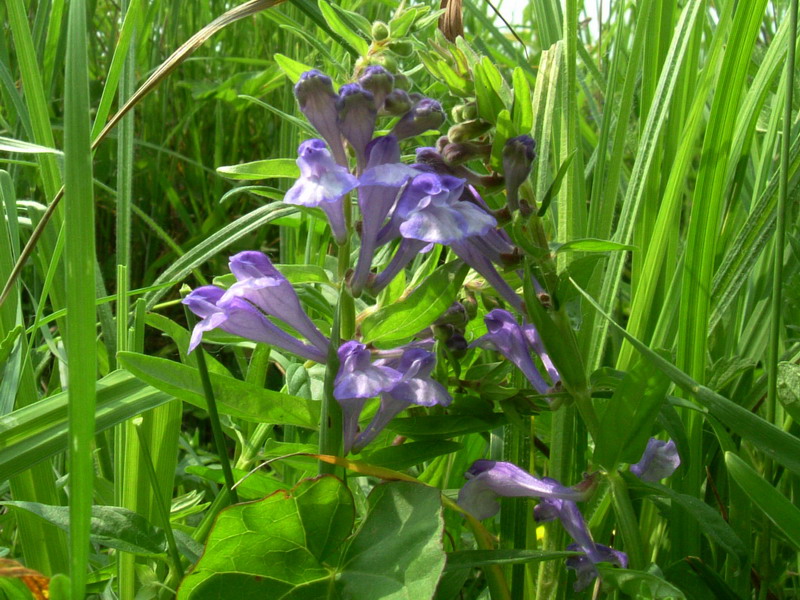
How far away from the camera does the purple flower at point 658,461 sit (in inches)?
26.5

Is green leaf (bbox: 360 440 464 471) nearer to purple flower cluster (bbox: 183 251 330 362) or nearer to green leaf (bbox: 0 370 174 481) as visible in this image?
purple flower cluster (bbox: 183 251 330 362)

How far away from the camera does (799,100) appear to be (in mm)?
1018

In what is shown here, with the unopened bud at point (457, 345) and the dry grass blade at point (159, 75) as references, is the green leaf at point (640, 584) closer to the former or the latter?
the unopened bud at point (457, 345)

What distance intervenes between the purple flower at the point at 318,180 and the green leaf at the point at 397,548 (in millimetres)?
207

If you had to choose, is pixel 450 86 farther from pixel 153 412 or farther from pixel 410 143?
pixel 410 143

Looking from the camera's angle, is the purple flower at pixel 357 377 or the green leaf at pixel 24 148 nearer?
the purple flower at pixel 357 377

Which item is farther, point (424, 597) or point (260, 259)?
point (260, 259)

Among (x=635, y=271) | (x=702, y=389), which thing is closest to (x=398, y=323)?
(x=702, y=389)

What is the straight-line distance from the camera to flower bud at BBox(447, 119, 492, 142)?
60cm

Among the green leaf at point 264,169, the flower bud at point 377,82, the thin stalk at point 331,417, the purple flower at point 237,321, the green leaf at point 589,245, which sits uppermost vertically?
the flower bud at point 377,82

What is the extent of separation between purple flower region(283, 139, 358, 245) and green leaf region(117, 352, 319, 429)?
15 centimetres

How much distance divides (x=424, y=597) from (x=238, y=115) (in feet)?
4.89

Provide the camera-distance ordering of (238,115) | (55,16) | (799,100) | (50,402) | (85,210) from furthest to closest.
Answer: (238,115), (55,16), (799,100), (50,402), (85,210)

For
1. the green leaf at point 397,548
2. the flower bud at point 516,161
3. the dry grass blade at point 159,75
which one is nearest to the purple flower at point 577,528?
the green leaf at point 397,548
